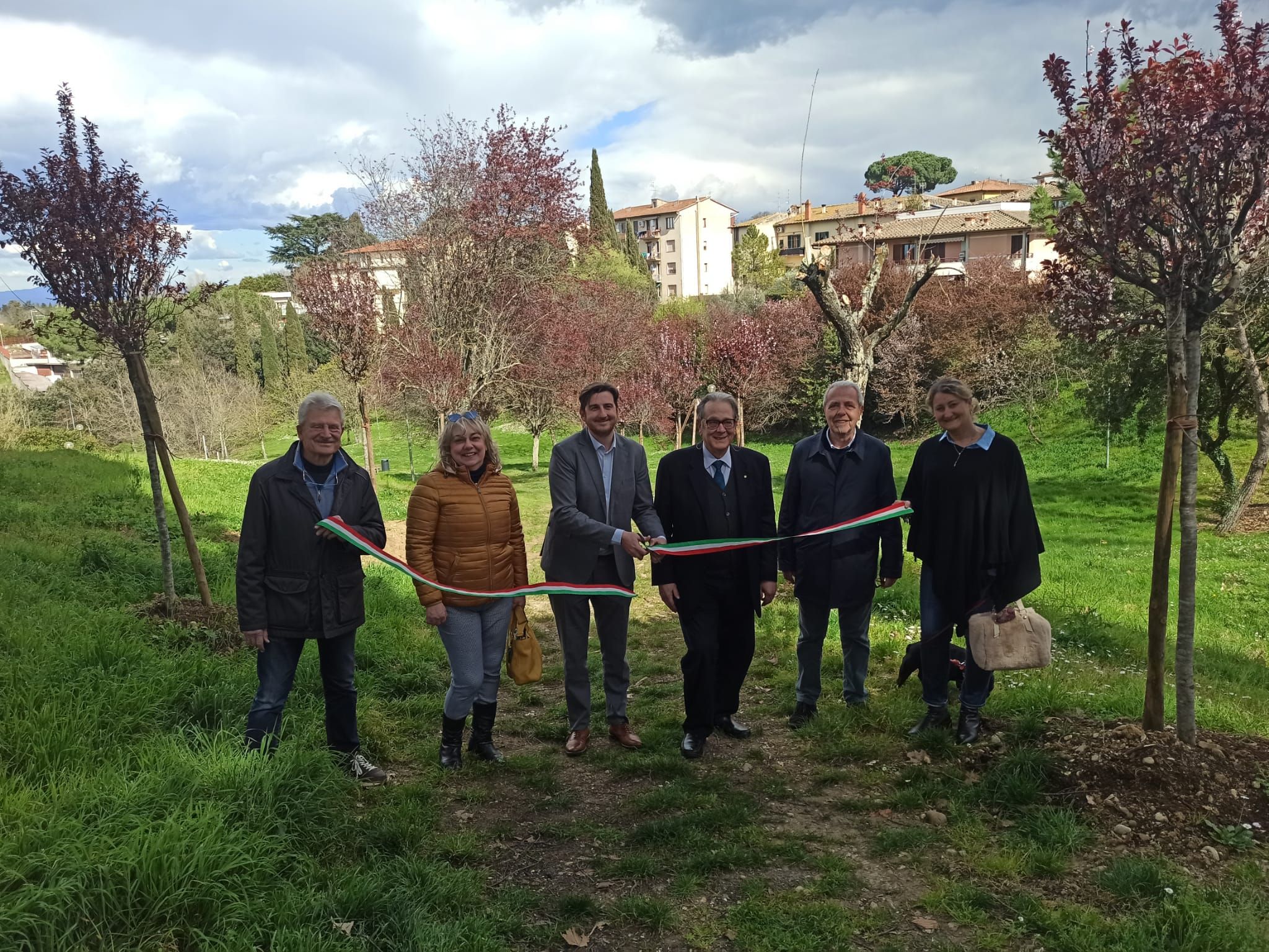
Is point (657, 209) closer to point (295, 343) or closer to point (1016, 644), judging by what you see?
point (295, 343)

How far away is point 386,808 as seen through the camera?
3.99 m

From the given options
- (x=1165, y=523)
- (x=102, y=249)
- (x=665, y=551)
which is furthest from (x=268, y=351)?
(x=1165, y=523)

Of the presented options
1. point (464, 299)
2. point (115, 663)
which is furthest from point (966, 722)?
point (464, 299)

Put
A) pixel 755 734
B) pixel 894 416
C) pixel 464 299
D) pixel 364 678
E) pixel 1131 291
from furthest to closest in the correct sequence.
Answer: pixel 894 416, pixel 464 299, pixel 1131 291, pixel 364 678, pixel 755 734

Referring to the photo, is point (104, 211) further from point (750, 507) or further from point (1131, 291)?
point (1131, 291)

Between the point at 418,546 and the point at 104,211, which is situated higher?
the point at 104,211

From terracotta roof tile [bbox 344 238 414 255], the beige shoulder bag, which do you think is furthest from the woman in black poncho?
terracotta roof tile [bbox 344 238 414 255]

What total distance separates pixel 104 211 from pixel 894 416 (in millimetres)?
29741

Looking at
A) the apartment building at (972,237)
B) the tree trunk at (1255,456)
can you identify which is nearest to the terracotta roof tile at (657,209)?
the apartment building at (972,237)

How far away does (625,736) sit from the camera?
5109 mm

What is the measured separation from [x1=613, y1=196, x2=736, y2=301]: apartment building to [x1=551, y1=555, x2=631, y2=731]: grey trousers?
7204 cm

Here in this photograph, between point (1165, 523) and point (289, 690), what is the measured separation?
4.89 m

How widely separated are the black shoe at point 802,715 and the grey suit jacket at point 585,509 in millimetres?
1532

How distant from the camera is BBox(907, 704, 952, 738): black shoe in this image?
4.93 metres
